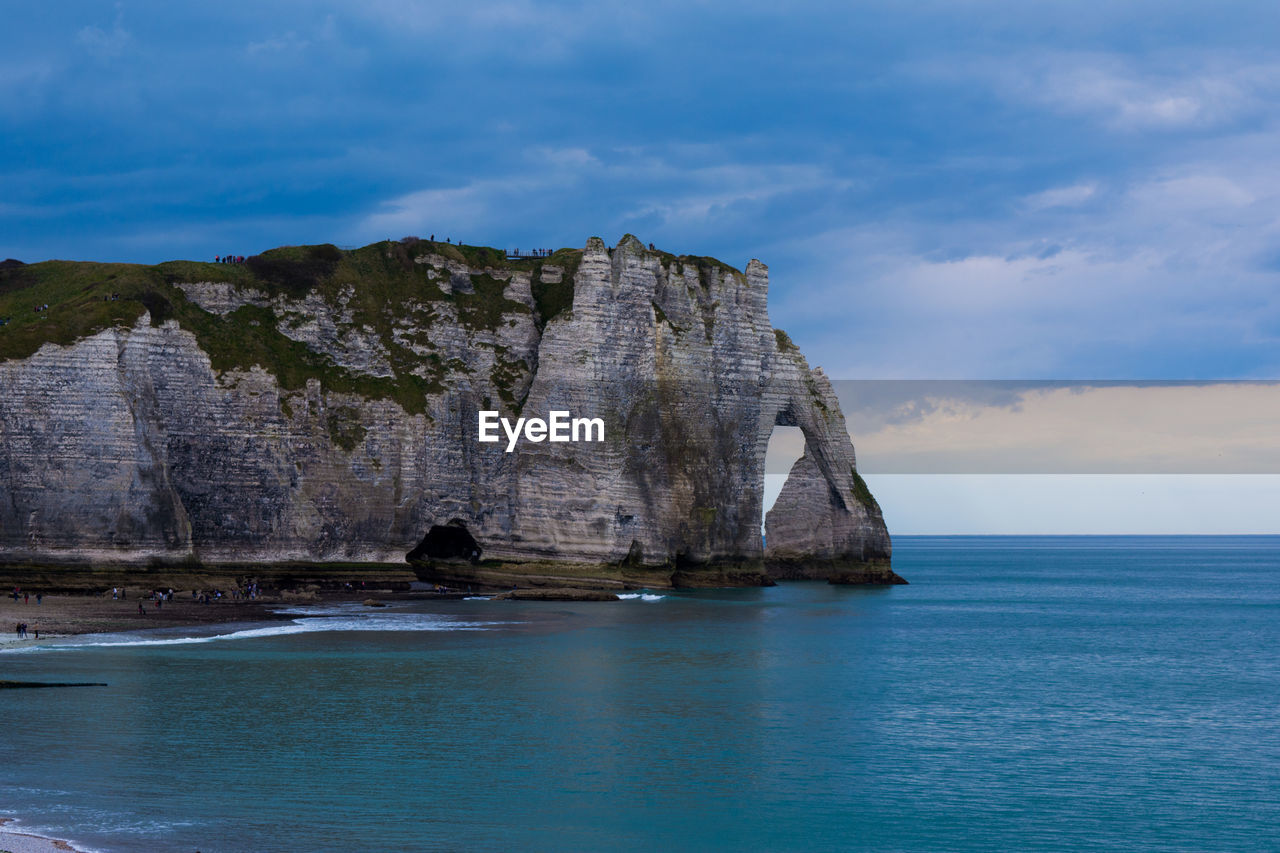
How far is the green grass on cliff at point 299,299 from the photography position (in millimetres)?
76812

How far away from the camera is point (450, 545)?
297 feet

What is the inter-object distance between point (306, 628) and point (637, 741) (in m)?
30.6

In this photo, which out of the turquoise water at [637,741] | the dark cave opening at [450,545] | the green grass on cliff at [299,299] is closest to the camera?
the turquoise water at [637,741]

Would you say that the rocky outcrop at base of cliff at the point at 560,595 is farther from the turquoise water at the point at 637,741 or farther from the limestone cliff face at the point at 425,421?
the turquoise water at the point at 637,741

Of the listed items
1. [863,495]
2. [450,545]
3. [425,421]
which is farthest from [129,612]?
[863,495]

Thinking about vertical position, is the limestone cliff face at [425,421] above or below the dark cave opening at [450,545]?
above

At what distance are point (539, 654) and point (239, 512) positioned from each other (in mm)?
37372

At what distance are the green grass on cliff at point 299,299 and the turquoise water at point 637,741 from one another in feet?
92.5

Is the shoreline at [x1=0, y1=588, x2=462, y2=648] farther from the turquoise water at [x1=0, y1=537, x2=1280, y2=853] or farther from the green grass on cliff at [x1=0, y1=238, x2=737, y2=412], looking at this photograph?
the green grass on cliff at [x1=0, y1=238, x2=737, y2=412]

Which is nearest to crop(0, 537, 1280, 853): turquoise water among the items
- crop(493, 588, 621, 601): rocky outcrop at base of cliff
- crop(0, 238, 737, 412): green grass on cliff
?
crop(493, 588, 621, 601): rocky outcrop at base of cliff

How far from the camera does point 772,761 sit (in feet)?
103

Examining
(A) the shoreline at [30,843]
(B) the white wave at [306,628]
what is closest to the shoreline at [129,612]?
(B) the white wave at [306,628]

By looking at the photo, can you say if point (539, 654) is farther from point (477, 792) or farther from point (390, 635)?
point (477, 792)

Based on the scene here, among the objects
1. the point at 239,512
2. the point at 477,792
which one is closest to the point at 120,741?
the point at 477,792
